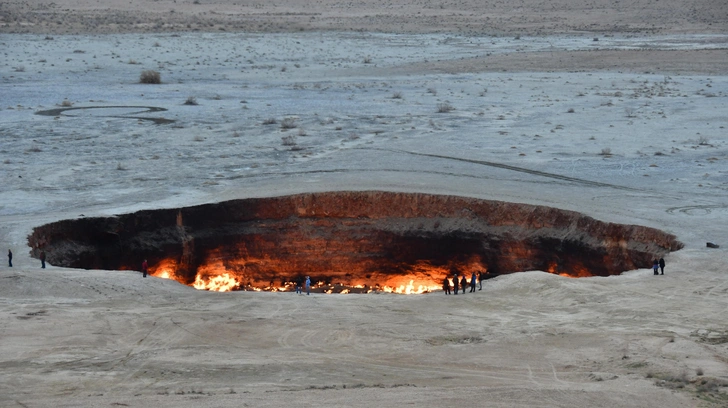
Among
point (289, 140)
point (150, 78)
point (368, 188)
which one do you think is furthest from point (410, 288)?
point (150, 78)

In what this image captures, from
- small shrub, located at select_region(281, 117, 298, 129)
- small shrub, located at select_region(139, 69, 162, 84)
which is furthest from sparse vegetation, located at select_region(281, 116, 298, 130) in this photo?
small shrub, located at select_region(139, 69, 162, 84)

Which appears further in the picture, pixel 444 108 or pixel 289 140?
pixel 444 108

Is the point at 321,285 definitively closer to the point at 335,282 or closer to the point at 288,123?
the point at 335,282

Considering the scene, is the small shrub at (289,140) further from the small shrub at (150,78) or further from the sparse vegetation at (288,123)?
the small shrub at (150,78)

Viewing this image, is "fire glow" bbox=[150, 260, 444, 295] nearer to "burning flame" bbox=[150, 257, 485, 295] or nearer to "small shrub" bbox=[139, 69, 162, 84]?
"burning flame" bbox=[150, 257, 485, 295]

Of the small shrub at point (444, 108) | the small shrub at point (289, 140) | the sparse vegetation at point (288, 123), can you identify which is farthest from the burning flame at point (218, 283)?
the small shrub at point (444, 108)

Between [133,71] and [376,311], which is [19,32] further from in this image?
[376,311]

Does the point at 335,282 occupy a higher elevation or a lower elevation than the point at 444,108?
lower
